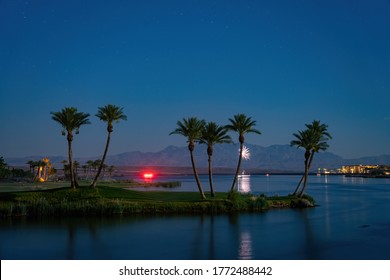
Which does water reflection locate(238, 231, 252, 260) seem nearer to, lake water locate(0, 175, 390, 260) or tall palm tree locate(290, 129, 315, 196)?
lake water locate(0, 175, 390, 260)

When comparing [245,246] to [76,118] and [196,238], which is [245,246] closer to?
[196,238]

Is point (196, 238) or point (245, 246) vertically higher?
point (196, 238)

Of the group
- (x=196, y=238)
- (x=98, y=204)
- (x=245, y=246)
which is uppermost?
(x=98, y=204)

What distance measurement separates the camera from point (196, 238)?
3612cm

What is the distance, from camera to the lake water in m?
30.4

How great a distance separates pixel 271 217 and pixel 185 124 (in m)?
16.0

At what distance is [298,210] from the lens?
55.2 m

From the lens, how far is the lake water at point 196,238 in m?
30.4

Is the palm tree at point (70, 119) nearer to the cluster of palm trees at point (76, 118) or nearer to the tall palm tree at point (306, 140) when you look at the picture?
the cluster of palm trees at point (76, 118)

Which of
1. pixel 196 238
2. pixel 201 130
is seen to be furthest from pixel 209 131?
pixel 196 238

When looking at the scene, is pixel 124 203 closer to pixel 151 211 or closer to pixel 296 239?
pixel 151 211

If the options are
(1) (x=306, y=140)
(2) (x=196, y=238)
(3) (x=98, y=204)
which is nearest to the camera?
(2) (x=196, y=238)

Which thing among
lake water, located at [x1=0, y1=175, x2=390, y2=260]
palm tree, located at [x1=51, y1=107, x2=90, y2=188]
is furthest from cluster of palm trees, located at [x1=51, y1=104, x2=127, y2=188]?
lake water, located at [x1=0, y1=175, x2=390, y2=260]
